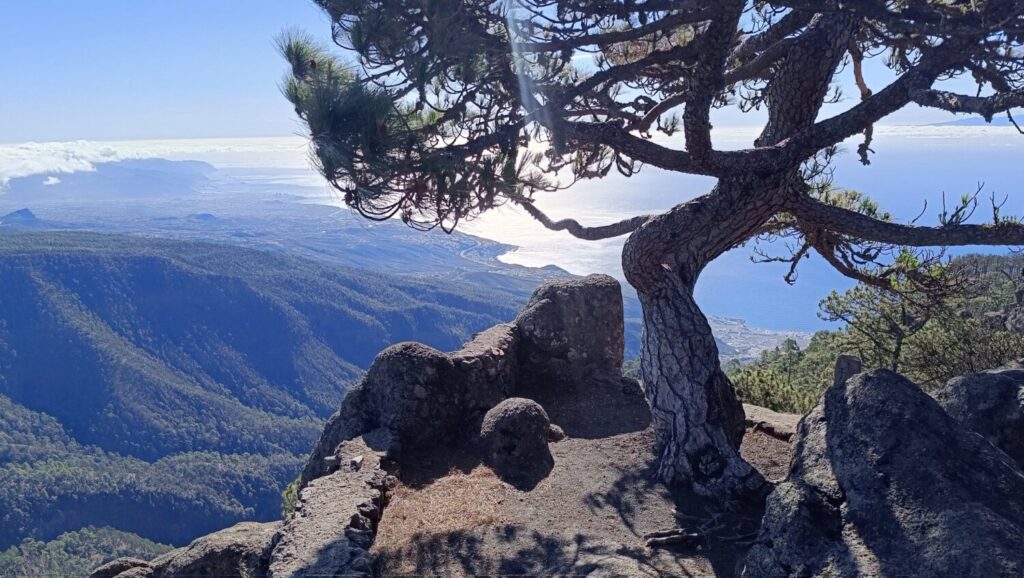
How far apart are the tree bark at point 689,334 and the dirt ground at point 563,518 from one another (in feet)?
1.45

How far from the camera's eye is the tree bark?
6.55 meters

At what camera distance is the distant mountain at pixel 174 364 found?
89.1m

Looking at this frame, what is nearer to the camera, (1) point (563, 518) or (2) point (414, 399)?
(1) point (563, 518)

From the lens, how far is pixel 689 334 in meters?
6.75

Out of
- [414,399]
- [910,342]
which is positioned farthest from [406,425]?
[910,342]

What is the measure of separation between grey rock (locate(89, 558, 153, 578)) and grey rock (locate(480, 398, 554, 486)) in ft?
15.3

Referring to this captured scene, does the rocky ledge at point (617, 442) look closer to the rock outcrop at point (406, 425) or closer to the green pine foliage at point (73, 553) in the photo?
the rock outcrop at point (406, 425)

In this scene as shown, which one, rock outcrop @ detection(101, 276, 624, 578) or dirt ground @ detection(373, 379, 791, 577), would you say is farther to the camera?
rock outcrop @ detection(101, 276, 624, 578)

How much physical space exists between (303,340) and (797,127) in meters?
155

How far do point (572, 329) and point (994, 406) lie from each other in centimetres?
551

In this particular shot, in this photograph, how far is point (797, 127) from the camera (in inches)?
269

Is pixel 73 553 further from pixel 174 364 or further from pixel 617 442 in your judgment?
pixel 617 442

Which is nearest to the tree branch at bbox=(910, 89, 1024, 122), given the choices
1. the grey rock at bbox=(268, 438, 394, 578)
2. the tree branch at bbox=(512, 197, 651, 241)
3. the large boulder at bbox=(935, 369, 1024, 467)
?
the large boulder at bbox=(935, 369, 1024, 467)

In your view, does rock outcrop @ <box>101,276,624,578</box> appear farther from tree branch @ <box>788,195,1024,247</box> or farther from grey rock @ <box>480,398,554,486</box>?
tree branch @ <box>788,195,1024,247</box>
